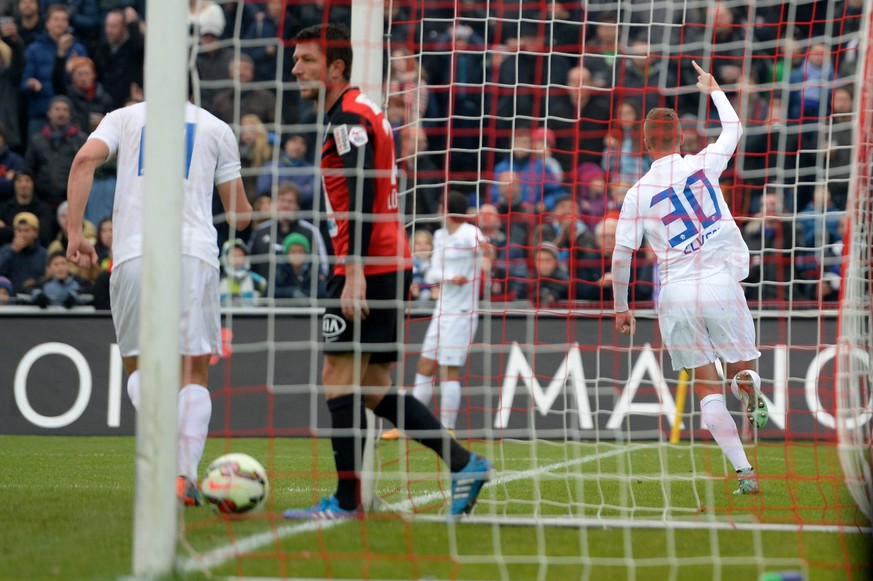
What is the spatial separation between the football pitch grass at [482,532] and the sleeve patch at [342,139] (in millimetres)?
1636

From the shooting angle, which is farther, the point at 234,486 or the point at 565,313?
the point at 565,313

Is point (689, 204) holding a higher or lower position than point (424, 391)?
higher

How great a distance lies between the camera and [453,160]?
13.1 m

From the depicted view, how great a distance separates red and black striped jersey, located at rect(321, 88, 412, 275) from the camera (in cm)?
519

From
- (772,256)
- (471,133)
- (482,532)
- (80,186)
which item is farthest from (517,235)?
(482,532)

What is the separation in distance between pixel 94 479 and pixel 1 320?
15.1 feet

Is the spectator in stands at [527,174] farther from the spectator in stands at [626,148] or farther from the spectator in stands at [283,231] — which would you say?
the spectator in stands at [283,231]

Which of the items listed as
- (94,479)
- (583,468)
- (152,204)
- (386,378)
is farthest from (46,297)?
(152,204)

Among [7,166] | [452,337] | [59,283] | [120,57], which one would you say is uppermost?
[120,57]

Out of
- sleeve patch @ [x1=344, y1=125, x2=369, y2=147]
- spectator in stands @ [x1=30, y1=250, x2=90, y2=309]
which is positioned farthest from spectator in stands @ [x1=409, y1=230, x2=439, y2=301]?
sleeve patch @ [x1=344, y1=125, x2=369, y2=147]

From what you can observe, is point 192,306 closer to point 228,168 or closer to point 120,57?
point 228,168

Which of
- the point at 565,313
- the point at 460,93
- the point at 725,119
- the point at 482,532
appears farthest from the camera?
the point at 460,93

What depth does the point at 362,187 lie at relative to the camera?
17.0 ft

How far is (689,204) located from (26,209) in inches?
329
